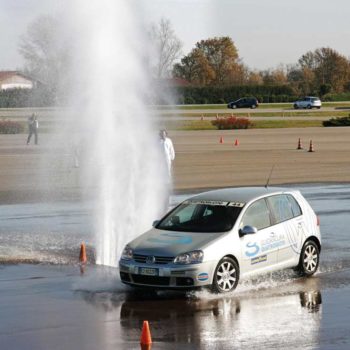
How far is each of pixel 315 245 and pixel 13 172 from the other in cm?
2223

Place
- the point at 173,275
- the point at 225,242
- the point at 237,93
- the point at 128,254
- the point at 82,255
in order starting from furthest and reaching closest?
the point at 237,93 → the point at 82,255 → the point at 128,254 → the point at 225,242 → the point at 173,275

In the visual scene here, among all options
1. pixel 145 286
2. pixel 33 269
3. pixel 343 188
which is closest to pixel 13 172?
pixel 343 188

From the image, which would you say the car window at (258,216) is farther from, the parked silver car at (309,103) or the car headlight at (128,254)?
the parked silver car at (309,103)

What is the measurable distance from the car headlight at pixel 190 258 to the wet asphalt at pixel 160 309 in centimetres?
55

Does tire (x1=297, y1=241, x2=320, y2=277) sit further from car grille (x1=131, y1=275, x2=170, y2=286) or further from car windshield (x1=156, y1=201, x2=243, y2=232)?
car grille (x1=131, y1=275, x2=170, y2=286)

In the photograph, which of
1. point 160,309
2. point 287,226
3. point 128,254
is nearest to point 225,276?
point 160,309

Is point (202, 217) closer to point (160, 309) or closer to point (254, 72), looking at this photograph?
point (160, 309)

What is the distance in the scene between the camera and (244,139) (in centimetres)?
5641

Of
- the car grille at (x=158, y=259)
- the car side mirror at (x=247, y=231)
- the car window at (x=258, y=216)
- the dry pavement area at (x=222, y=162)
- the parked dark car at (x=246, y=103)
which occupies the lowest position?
the dry pavement area at (x=222, y=162)

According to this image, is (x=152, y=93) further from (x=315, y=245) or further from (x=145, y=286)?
(x=145, y=286)

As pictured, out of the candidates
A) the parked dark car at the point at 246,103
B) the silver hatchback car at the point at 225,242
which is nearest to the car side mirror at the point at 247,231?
the silver hatchback car at the point at 225,242

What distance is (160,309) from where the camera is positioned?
1262 cm

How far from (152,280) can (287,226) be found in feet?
8.94

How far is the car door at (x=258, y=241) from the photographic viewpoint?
13.9 m
